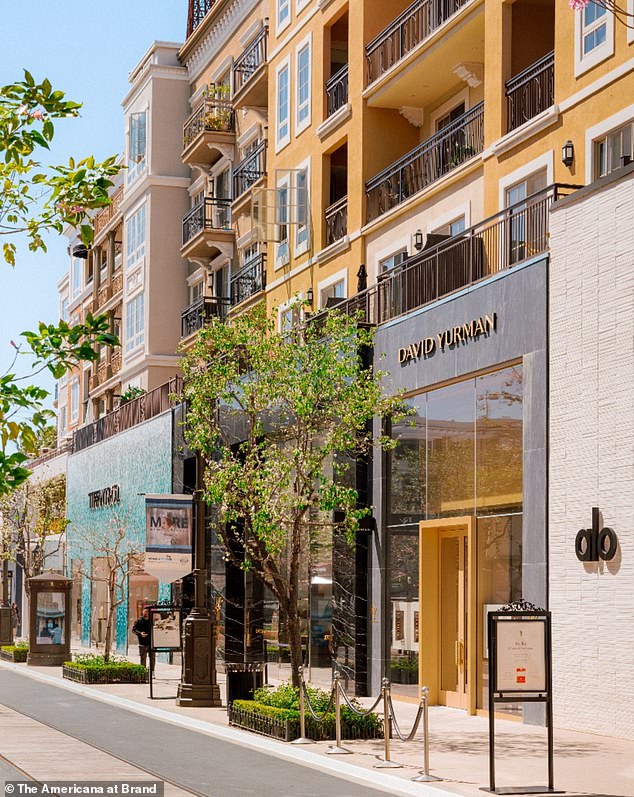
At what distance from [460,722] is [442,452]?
4.97m

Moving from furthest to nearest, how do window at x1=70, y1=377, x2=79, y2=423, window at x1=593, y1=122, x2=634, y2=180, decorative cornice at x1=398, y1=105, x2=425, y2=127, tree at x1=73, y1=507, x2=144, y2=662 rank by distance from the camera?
window at x1=70, y1=377, x2=79, y2=423 < tree at x1=73, y1=507, x2=144, y2=662 < decorative cornice at x1=398, y1=105, x2=425, y2=127 < window at x1=593, y1=122, x2=634, y2=180

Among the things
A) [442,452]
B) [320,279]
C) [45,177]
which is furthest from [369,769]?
[320,279]

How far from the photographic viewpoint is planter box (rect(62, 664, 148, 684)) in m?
30.6

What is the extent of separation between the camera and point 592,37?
22.1m

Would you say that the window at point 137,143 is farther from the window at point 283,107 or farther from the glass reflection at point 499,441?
the glass reflection at point 499,441

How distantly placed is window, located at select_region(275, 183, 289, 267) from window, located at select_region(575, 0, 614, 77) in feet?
44.7

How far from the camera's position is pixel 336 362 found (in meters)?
21.5

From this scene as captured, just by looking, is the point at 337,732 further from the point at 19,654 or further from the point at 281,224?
the point at 19,654

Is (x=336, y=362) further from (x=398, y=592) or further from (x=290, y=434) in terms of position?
(x=398, y=592)

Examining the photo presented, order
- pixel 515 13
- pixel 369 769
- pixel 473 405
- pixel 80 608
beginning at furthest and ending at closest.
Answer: pixel 80 608
pixel 515 13
pixel 473 405
pixel 369 769

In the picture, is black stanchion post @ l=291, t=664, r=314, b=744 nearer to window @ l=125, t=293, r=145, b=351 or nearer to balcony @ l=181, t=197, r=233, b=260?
balcony @ l=181, t=197, r=233, b=260

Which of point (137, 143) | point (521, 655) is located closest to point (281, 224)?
point (137, 143)

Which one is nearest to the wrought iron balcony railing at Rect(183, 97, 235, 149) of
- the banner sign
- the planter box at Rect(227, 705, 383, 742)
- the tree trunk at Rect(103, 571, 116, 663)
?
the tree trunk at Rect(103, 571, 116, 663)

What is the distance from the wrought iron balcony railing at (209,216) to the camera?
151ft
